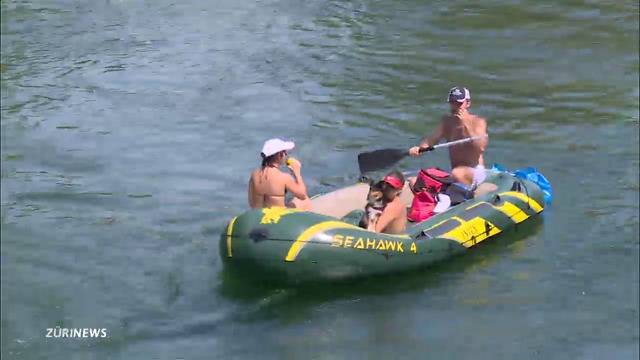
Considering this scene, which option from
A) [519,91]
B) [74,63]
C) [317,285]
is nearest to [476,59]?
[519,91]

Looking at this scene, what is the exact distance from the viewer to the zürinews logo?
9680mm

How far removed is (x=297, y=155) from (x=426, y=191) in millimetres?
3700

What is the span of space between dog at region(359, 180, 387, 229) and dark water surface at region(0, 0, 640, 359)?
2.12 ft

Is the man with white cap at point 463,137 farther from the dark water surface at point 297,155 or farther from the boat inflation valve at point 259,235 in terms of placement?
the boat inflation valve at point 259,235

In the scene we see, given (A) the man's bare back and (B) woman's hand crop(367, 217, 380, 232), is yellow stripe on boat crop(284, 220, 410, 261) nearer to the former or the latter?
(B) woman's hand crop(367, 217, 380, 232)

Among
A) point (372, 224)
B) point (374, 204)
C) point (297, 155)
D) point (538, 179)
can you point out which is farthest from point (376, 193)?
point (297, 155)

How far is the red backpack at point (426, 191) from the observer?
12.0m

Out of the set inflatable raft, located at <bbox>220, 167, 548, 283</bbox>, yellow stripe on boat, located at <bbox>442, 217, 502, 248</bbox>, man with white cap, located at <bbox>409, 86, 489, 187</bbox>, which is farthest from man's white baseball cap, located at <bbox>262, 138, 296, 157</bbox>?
man with white cap, located at <bbox>409, 86, 489, 187</bbox>

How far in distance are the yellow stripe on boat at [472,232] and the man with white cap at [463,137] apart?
81 cm

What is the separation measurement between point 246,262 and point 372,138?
663 cm

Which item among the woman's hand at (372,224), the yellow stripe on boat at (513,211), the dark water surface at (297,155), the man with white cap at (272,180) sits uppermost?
the man with white cap at (272,180)

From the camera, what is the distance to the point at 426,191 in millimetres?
12141

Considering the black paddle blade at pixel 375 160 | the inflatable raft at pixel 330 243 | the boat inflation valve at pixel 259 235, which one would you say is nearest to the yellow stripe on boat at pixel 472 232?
the inflatable raft at pixel 330 243

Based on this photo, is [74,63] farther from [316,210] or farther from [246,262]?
[246,262]
